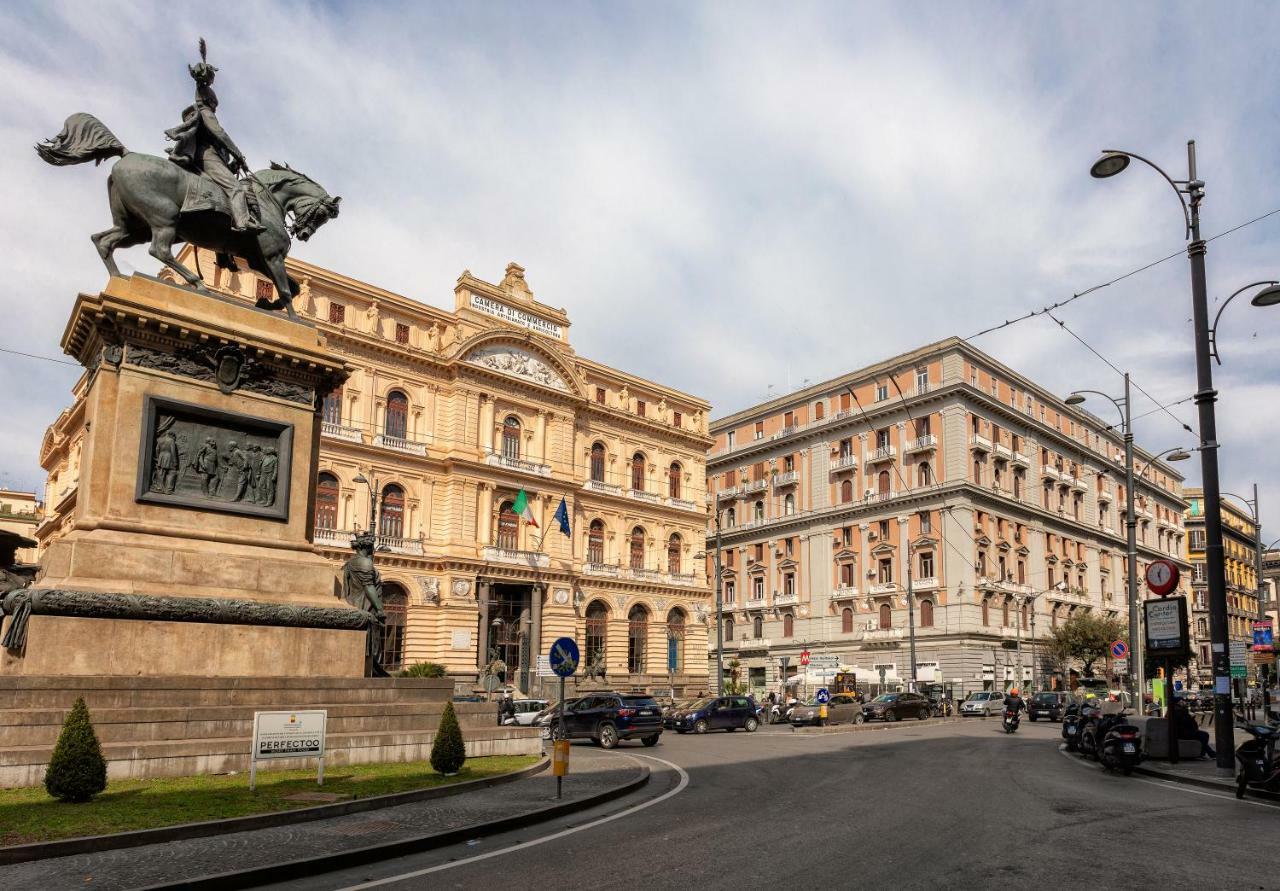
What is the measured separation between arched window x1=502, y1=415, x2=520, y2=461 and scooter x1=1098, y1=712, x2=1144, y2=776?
118 ft

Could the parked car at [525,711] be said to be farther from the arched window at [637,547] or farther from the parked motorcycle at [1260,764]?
the parked motorcycle at [1260,764]

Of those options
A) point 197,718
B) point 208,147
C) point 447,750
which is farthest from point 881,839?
point 208,147

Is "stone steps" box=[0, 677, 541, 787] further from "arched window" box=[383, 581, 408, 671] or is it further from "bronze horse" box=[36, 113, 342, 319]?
"arched window" box=[383, 581, 408, 671]

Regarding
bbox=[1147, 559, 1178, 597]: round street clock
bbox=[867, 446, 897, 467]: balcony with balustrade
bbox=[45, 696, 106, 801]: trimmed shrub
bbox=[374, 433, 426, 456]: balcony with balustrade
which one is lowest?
bbox=[45, 696, 106, 801]: trimmed shrub

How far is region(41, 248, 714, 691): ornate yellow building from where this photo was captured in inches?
1759

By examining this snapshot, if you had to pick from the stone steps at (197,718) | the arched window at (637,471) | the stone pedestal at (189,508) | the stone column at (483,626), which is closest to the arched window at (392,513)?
the stone column at (483,626)

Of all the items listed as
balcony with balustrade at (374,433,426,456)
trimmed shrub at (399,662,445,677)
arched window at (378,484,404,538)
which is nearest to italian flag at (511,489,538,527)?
balcony with balustrade at (374,433,426,456)

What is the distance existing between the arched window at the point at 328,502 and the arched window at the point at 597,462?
15798 millimetres

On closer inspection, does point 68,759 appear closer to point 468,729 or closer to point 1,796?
point 1,796

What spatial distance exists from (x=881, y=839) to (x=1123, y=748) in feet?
31.3

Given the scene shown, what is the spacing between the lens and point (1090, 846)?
9500 mm

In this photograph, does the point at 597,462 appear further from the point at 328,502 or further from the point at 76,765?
the point at 76,765

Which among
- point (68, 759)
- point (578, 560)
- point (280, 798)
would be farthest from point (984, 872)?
point (578, 560)

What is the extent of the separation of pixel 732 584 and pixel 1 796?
66627 mm
